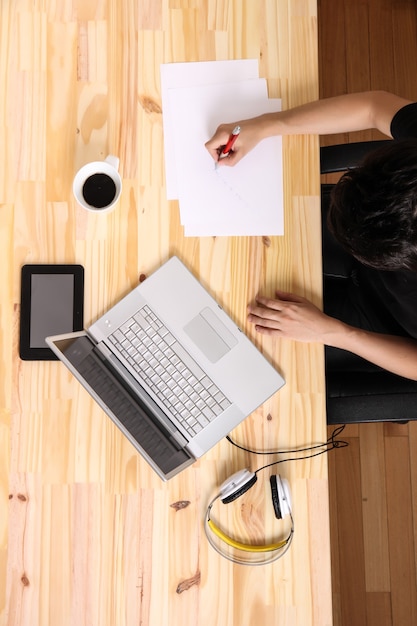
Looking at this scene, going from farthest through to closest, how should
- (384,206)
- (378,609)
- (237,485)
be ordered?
(378,609)
(237,485)
(384,206)

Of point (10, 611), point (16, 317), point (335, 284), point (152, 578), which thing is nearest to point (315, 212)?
point (335, 284)

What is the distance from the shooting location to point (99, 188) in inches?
39.9

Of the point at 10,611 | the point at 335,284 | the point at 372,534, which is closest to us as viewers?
the point at 10,611

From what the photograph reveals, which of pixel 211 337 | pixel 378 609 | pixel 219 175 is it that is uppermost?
pixel 219 175

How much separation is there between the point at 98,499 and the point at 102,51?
2.76 ft

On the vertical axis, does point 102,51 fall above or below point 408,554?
above

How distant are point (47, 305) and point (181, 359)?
27 centimetres

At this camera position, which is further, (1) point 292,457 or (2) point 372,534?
(2) point 372,534

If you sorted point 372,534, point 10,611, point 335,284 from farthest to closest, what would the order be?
point 372,534
point 335,284
point 10,611

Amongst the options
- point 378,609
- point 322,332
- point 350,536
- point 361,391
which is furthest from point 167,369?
point 378,609

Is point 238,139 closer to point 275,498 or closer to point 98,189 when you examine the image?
point 98,189

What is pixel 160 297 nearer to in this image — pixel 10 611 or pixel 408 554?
pixel 10 611

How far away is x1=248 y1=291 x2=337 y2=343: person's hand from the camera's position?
100 centimetres

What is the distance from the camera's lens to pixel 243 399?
39.6 inches
